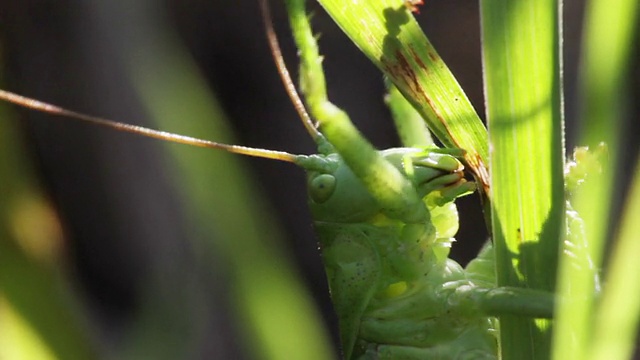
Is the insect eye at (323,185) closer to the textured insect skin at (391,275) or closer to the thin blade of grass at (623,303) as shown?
the textured insect skin at (391,275)

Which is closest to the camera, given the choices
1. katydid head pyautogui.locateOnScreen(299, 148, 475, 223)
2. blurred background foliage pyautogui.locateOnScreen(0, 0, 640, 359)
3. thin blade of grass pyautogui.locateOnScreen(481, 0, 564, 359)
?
thin blade of grass pyautogui.locateOnScreen(481, 0, 564, 359)

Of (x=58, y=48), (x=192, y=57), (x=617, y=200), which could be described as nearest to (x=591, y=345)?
(x=617, y=200)

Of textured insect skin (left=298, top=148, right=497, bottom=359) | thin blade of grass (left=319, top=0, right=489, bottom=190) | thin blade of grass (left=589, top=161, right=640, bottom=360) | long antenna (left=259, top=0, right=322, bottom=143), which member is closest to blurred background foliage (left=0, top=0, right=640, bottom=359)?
textured insect skin (left=298, top=148, right=497, bottom=359)

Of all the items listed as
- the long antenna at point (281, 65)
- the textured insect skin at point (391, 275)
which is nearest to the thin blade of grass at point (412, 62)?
the long antenna at point (281, 65)

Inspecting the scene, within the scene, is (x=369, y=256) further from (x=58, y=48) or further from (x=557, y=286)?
(x=58, y=48)

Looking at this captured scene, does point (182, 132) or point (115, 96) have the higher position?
point (115, 96)

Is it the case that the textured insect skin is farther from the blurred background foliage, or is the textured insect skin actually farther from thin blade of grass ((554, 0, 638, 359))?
the blurred background foliage

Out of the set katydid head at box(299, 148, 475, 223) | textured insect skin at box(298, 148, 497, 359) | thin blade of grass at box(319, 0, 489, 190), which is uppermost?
thin blade of grass at box(319, 0, 489, 190)
